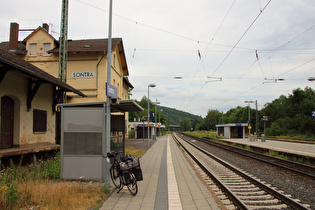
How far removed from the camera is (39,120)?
11.6m

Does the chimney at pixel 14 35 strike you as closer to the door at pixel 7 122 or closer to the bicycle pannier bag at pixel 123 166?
the door at pixel 7 122

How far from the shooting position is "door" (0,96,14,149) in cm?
934

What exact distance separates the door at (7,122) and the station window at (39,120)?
4.24 feet

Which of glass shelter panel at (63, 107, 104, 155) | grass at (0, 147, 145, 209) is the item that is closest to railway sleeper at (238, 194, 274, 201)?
grass at (0, 147, 145, 209)

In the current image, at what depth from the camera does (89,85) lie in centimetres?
2217

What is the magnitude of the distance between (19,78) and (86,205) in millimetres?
6572

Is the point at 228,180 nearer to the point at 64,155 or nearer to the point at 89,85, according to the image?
the point at 64,155

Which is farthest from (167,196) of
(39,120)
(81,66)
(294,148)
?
(294,148)

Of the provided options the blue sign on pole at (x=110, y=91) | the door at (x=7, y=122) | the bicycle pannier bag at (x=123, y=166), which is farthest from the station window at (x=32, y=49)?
the bicycle pannier bag at (x=123, y=166)

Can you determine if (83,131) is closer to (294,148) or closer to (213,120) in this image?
(294,148)

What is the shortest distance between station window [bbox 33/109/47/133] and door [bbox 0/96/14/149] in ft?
4.24

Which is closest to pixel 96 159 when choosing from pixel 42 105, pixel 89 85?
pixel 42 105

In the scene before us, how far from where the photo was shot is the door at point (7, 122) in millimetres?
9344

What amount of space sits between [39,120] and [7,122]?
196 centimetres
